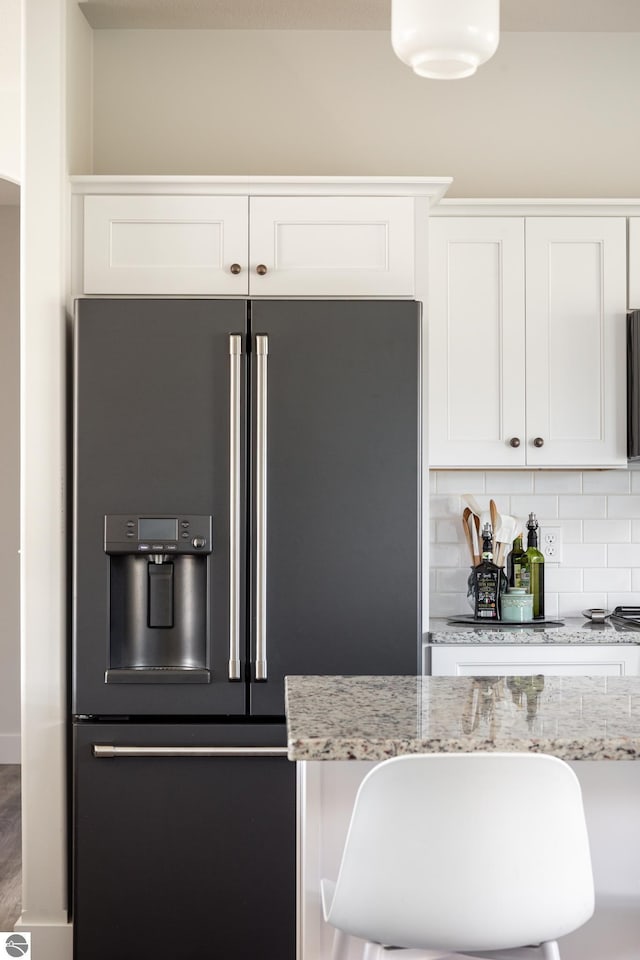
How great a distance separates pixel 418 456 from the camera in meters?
2.88

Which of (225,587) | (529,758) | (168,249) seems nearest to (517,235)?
(168,249)

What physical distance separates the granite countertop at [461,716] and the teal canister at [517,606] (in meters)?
1.29

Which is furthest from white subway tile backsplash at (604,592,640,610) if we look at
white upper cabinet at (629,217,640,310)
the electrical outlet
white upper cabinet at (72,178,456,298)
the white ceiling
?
the white ceiling

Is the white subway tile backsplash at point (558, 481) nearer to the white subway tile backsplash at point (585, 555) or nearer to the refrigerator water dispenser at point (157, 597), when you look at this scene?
the white subway tile backsplash at point (585, 555)

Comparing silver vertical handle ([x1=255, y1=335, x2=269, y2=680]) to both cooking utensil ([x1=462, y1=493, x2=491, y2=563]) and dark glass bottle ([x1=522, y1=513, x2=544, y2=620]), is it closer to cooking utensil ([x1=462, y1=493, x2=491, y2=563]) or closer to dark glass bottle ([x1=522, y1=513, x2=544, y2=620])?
cooking utensil ([x1=462, y1=493, x2=491, y2=563])

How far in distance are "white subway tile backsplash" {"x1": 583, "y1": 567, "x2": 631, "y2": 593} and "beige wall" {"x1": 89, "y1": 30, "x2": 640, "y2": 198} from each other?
137 cm

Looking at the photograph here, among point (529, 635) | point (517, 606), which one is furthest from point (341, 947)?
point (517, 606)

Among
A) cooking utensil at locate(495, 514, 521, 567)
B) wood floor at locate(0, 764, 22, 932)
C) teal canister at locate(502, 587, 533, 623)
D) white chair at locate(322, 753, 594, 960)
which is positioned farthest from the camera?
cooking utensil at locate(495, 514, 521, 567)

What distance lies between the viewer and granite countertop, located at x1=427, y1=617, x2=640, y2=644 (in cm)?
304

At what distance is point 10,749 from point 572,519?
3.15 metres

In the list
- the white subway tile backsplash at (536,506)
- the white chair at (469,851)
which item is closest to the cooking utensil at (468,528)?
the white subway tile backsplash at (536,506)

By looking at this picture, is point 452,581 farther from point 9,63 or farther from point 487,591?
point 9,63

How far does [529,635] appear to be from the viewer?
3.07 m

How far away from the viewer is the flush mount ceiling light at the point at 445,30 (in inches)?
59.3
